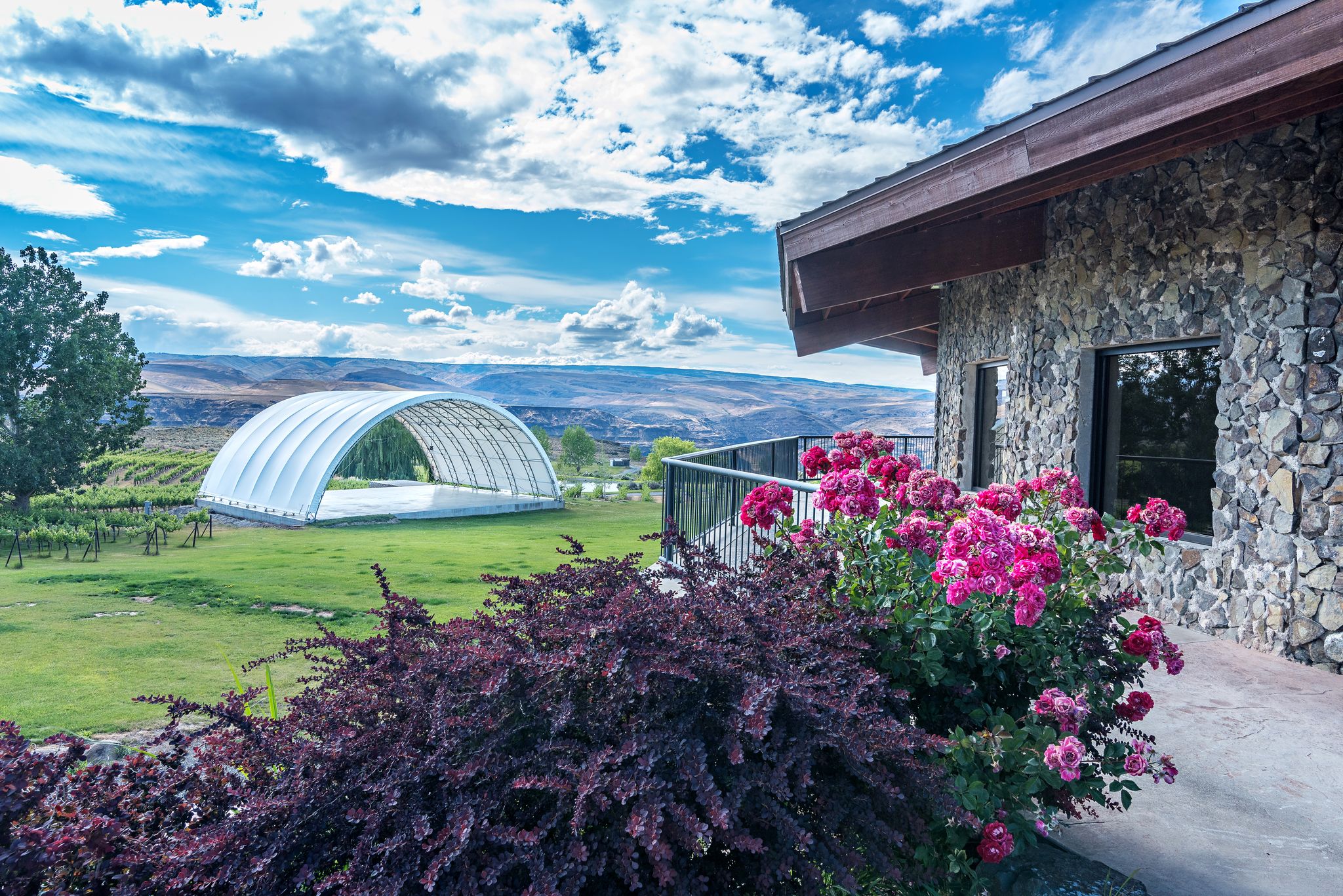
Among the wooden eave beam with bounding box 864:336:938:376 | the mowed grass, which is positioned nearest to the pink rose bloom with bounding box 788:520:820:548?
the mowed grass

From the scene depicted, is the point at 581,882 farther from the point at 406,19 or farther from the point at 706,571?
the point at 406,19

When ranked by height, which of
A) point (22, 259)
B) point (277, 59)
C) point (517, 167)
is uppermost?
point (517, 167)

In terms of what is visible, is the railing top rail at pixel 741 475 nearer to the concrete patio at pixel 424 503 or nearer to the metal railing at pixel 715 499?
the metal railing at pixel 715 499

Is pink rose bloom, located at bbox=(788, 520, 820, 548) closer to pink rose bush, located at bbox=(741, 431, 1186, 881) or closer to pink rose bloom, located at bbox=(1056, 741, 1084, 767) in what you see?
pink rose bush, located at bbox=(741, 431, 1186, 881)

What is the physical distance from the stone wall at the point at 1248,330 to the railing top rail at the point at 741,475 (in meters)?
2.72

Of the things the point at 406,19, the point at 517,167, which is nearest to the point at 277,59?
the point at 406,19

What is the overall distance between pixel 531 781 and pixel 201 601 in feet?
25.6

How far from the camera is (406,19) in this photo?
7617 millimetres

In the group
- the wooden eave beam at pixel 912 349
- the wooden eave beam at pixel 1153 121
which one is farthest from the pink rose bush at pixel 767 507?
the wooden eave beam at pixel 912 349

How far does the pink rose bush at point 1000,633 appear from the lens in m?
1.91

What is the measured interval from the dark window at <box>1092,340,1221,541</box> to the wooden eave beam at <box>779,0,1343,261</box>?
1541 millimetres

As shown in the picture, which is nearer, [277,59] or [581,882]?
[581,882]

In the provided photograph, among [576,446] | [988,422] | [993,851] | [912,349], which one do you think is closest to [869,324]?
[988,422]

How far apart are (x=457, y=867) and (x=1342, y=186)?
5489 millimetres
